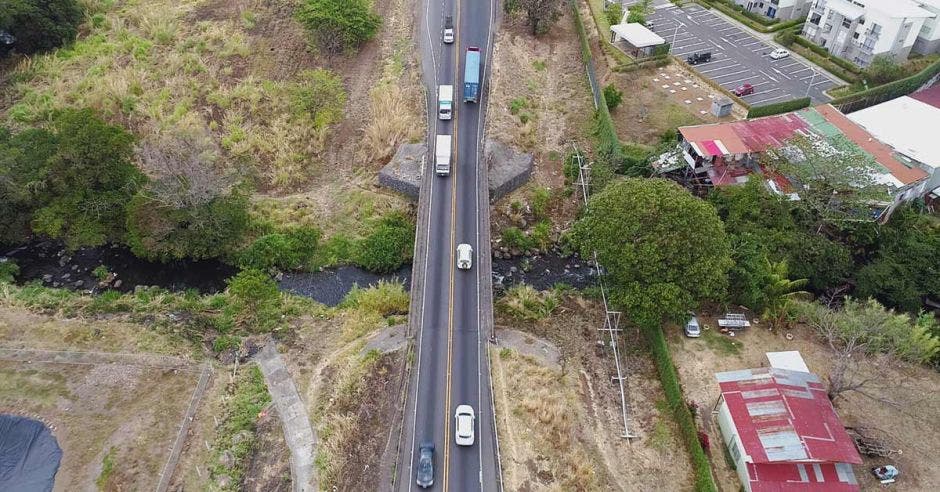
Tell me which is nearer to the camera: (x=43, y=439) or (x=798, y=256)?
(x=43, y=439)

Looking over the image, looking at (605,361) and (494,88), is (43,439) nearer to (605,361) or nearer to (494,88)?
(605,361)

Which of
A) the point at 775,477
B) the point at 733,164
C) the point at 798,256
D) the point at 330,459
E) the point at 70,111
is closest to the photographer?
the point at 775,477

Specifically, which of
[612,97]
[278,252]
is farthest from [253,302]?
[612,97]

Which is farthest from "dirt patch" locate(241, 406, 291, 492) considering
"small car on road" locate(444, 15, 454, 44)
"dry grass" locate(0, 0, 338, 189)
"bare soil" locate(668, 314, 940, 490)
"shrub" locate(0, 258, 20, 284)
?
"small car on road" locate(444, 15, 454, 44)

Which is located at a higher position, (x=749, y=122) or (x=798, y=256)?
(x=749, y=122)

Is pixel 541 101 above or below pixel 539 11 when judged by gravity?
below

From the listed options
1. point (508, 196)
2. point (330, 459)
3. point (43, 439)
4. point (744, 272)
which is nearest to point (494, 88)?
point (508, 196)

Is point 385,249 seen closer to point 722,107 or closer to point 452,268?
point 452,268
